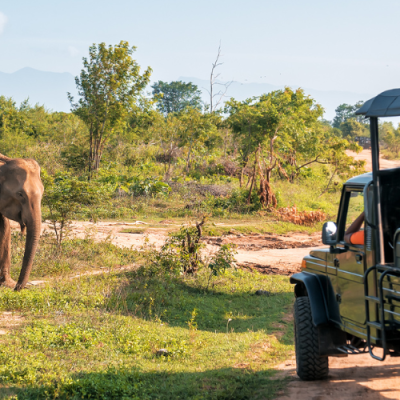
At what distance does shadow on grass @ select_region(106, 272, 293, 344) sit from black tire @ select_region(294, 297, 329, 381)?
73.4 inches

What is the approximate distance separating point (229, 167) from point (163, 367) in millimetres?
24290

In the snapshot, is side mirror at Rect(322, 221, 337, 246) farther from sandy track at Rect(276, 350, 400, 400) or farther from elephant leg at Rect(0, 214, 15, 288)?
elephant leg at Rect(0, 214, 15, 288)

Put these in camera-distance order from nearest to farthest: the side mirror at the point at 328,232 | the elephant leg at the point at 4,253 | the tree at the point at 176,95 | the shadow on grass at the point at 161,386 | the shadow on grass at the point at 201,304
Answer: the side mirror at the point at 328,232, the shadow on grass at the point at 161,386, the shadow on grass at the point at 201,304, the elephant leg at the point at 4,253, the tree at the point at 176,95

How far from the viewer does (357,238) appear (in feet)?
15.7

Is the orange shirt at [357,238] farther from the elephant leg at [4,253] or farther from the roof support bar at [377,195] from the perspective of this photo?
the elephant leg at [4,253]

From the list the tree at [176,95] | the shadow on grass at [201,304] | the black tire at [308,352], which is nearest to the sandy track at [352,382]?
the black tire at [308,352]

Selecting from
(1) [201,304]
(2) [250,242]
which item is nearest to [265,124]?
(2) [250,242]

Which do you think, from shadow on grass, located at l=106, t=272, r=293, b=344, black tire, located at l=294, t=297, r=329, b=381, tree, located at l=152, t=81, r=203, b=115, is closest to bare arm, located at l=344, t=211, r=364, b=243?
black tire, located at l=294, t=297, r=329, b=381

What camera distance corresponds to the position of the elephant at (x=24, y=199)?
27.7 ft

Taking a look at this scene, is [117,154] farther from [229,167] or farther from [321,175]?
[321,175]

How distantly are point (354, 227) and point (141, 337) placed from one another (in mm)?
3565

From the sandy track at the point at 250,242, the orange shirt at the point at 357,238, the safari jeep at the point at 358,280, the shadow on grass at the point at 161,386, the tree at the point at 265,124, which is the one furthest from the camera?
the tree at the point at 265,124

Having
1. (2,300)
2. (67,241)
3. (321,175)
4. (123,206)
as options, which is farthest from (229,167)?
(2,300)

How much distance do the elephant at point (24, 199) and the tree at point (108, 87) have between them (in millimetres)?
15074
